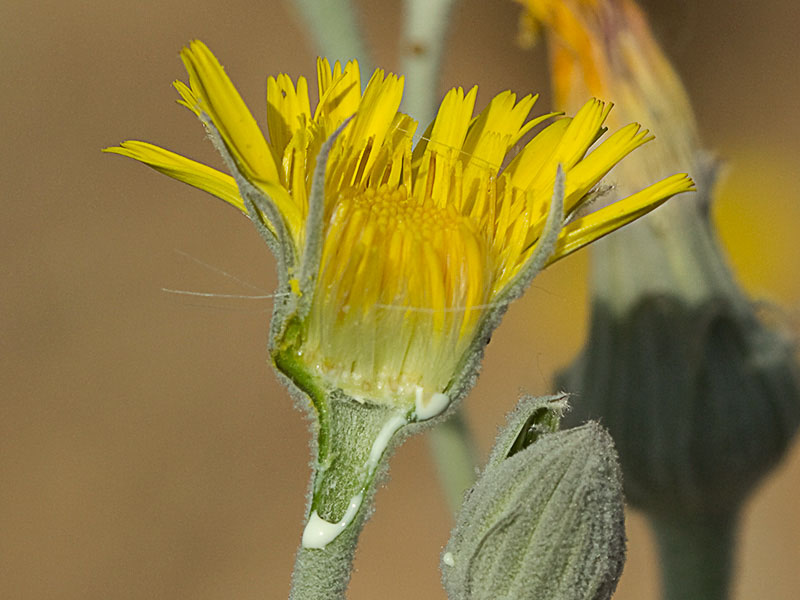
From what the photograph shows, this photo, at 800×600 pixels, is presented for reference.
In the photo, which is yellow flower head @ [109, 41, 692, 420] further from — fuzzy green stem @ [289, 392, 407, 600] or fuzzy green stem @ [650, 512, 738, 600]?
fuzzy green stem @ [650, 512, 738, 600]

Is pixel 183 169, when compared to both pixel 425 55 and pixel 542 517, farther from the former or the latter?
pixel 425 55

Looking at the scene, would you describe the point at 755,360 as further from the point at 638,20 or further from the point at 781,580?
the point at 781,580

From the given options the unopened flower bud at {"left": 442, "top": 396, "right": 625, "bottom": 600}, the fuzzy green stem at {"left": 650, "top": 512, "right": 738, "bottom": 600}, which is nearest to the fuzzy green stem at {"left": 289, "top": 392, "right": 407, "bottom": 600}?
the unopened flower bud at {"left": 442, "top": 396, "right": 625, "bottom": 600}

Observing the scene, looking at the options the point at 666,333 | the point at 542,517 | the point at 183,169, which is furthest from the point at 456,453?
the point at 183,169

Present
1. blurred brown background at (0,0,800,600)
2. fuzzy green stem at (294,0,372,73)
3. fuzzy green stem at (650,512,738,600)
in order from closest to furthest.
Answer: fuzzy green stem at (294,0,372,73), fuzzy green stem at (650,512,738,600), blurred brown background at (0,0,800,600)

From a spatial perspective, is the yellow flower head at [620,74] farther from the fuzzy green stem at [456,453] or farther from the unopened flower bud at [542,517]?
the unopened flower bud at [542,517]

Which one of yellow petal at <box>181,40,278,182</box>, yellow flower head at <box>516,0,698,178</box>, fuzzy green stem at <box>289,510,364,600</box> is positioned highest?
yellow flower head at <box>516,0,698,178</box>

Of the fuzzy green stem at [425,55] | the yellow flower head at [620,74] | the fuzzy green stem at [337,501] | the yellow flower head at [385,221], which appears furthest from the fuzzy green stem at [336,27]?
the fuzzy green stem at [337,501]

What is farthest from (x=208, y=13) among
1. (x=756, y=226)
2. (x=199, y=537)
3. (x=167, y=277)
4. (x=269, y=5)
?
(x=756, y=226)
